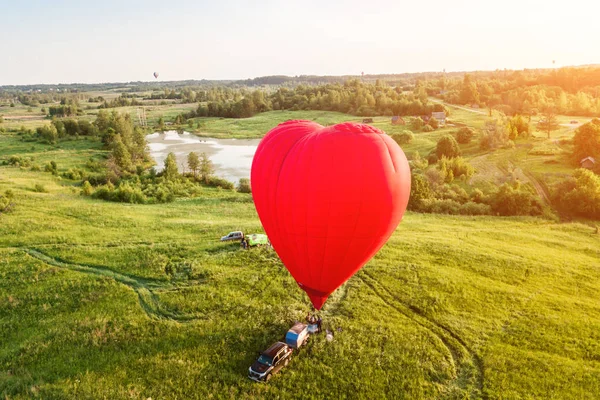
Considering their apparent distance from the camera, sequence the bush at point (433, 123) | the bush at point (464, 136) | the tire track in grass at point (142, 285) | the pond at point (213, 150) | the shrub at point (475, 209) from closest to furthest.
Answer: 1. the tire track in grass at point (142, 285)
2. the shrub at point (475, 209)
3. the pond at point (213, 150)
4. the bush at point (464, 136)
5. the bush at point (433, 123)

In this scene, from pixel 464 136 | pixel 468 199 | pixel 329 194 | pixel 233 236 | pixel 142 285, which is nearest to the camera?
pixel 329 194

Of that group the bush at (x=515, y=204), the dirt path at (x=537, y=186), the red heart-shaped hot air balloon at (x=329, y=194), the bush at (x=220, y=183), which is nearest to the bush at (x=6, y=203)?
the bush at (x=220, y=183)

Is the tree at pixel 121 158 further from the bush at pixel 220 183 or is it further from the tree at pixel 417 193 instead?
the tree at pixel 417 193

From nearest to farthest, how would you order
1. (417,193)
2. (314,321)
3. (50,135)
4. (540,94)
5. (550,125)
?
(314,321) < (417,193) < (550,125) < (50,135) < (540,94)

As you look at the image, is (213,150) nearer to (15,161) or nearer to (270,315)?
(15,161)

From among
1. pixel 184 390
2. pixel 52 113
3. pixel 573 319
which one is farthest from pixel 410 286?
pixel 52 113

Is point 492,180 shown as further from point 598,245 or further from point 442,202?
point 598,245

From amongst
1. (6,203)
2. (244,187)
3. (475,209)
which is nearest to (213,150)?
(244,187)
